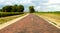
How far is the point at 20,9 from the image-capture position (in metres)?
198

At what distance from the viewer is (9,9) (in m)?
192

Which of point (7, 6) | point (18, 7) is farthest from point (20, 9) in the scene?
point (7, 6)

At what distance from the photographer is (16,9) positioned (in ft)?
655

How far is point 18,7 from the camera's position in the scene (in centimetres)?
19825

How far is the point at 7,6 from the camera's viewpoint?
189375mm

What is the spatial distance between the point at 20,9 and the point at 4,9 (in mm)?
18593

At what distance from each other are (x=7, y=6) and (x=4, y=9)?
14.8 feet

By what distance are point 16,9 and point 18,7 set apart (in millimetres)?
3506

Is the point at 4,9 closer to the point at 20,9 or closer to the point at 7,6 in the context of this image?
the point at 7,6

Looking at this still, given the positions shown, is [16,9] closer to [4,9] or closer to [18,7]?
[18,7]

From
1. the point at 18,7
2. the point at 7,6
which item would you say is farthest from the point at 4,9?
the point at 18,7

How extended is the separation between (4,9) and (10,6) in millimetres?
11899

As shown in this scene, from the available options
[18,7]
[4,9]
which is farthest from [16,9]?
[4,9]

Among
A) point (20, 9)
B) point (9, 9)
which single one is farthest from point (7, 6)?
point (20, 9)
